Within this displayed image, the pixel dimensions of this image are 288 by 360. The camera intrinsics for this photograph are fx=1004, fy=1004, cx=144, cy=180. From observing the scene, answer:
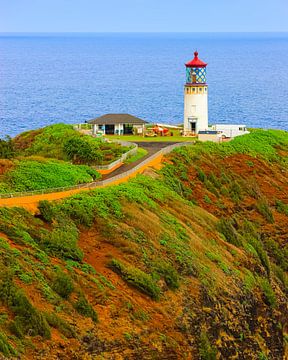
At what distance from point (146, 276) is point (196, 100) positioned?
35324 millimetres

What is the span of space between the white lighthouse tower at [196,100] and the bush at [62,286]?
1481 inches

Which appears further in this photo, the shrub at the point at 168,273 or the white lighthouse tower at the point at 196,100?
the white lighthouse tower at the point at 196,100

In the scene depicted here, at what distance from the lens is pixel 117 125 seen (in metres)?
70.2

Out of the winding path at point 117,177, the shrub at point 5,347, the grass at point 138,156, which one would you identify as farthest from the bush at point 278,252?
the shrub at point 5,347

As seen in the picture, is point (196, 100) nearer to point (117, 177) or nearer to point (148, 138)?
point (148, 138)

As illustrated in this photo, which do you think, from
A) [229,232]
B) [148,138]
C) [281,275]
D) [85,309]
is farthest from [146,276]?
[148,138]

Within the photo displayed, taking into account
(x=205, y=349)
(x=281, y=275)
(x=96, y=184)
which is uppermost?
(x=96, y=184)

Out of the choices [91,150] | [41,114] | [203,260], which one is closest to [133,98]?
[41,114]

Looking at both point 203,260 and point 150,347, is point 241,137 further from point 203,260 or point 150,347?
point 150,347

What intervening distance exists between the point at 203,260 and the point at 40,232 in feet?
25.6

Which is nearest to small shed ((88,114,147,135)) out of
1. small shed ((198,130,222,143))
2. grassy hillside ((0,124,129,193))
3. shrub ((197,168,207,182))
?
grassy hillside ((0,124,129,193))

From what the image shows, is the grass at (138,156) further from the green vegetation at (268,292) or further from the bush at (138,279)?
the bush at (138,279)

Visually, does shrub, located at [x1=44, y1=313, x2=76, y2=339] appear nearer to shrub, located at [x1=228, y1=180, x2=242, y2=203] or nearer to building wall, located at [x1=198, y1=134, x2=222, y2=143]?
shrub, located at [x1=228, y1=180, x2=242, y2=203]

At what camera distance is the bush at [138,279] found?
37.4 m
